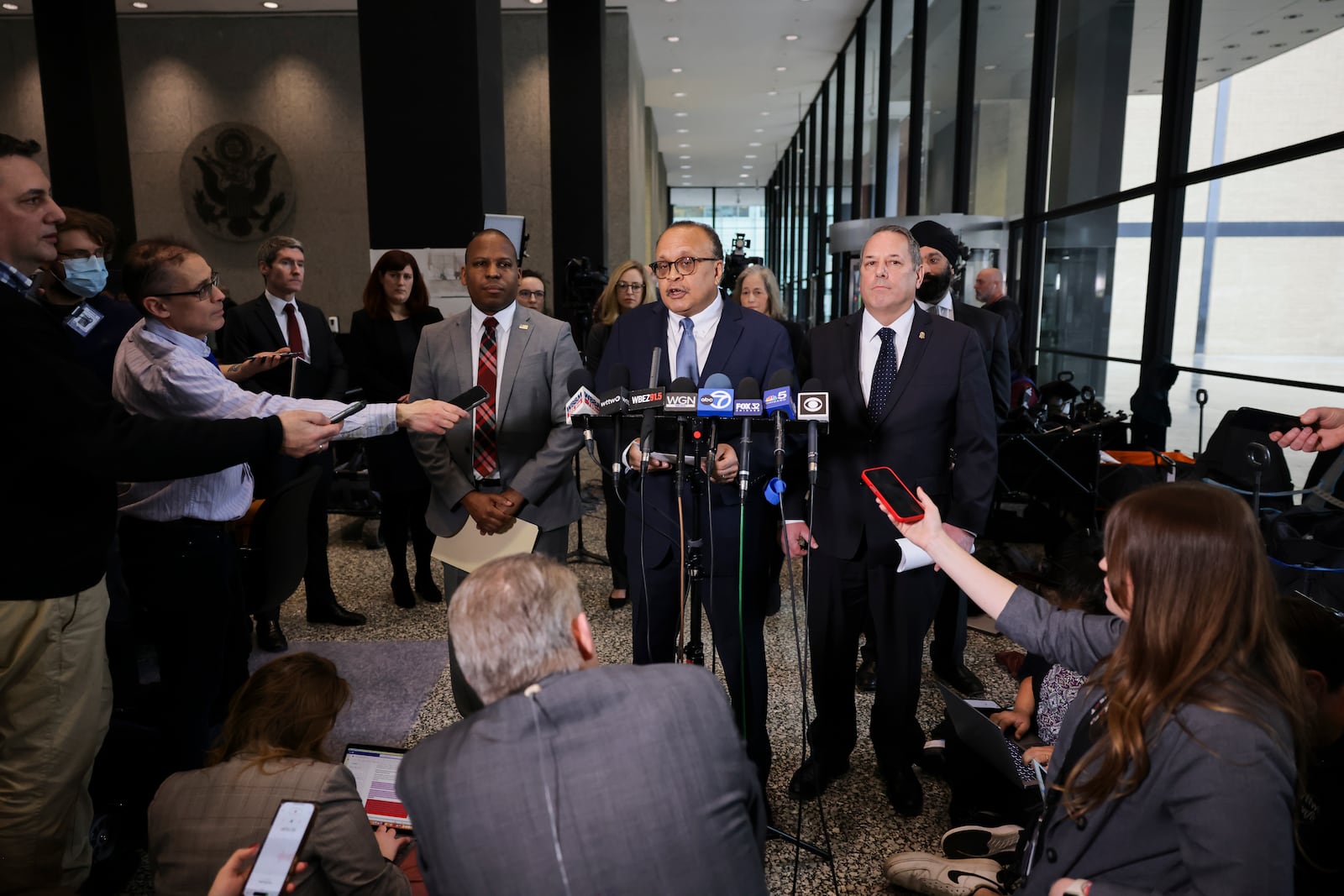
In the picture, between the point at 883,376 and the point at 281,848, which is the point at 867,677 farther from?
the point at 281,848

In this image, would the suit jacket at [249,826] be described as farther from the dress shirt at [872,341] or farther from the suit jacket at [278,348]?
the suit jacket at [278,348]

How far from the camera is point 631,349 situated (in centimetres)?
233

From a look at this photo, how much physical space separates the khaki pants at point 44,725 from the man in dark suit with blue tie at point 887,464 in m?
1.68

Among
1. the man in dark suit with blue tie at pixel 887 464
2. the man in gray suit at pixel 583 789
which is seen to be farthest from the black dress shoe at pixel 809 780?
the man in gray suit at pixel 583 789

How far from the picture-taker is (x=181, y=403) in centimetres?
222

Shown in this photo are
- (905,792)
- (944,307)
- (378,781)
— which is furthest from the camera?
(944,307)

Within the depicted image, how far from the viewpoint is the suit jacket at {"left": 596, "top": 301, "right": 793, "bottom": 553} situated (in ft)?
7.30

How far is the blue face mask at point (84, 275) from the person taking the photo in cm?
255

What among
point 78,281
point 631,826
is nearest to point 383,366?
point 78,281

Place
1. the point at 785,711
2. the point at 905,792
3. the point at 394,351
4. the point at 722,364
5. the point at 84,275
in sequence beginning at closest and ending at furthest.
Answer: the point at 722,364 → the point at 905,792 → the point at 84,275 → the point at 785,711 → the point at 394,351

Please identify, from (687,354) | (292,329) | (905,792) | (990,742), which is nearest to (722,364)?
(687,354)

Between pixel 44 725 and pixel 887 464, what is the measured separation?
2096mm

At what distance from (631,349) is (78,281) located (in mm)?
1757

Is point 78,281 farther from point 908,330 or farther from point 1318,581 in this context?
point 1318,581
